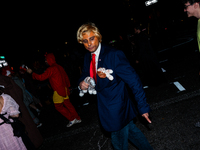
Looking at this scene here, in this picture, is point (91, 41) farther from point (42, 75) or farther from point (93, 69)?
point (42, 75)

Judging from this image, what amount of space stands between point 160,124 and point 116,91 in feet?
6.23

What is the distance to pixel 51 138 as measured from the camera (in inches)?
169

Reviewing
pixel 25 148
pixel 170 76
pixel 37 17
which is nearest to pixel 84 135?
pixel 25 148

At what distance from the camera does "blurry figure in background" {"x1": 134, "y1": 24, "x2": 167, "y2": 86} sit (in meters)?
4.88

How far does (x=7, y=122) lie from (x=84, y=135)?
6.86ft

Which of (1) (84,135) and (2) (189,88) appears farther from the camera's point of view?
(2) (189,88)

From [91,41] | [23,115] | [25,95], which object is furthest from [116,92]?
[25,95]

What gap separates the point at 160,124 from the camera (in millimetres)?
3211

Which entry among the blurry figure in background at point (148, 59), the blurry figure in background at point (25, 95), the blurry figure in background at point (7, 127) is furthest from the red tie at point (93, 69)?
the blurry figure in background at point (25, 95)

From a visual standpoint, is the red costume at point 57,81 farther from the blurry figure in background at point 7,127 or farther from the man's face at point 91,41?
the man's face at point 91,41

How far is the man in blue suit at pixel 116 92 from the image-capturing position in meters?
1.87

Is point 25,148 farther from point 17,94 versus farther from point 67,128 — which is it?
point 67,128

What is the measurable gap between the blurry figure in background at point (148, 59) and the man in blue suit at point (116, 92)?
3115mm

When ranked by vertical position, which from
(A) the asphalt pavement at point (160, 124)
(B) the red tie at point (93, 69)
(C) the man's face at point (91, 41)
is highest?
(C) the man's face at point (91, 41)
